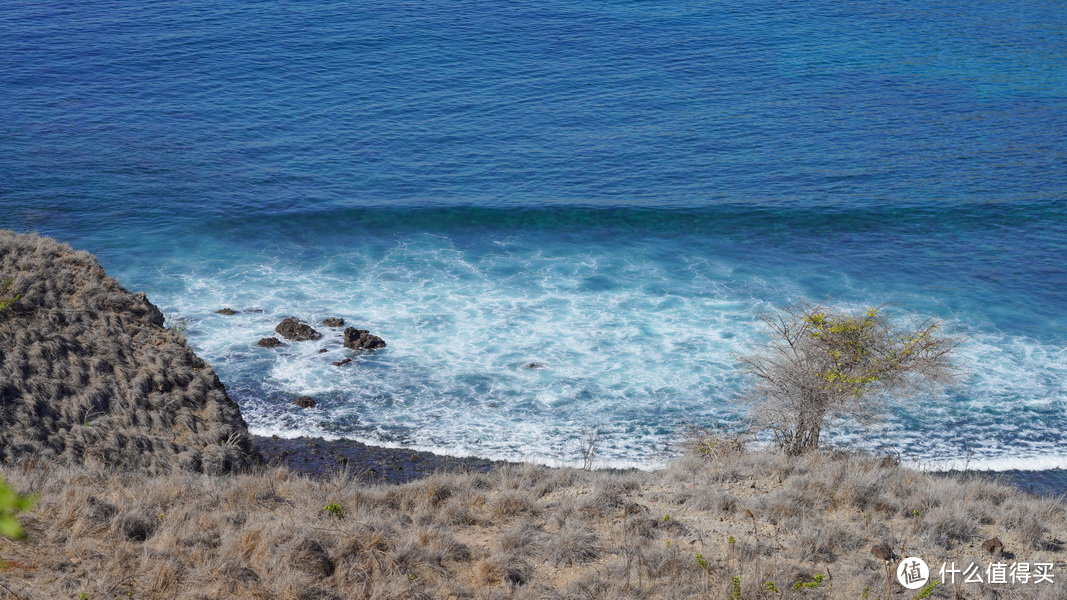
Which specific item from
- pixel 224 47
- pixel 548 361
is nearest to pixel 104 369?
pixel 548 361

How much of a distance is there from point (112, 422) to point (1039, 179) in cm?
4065

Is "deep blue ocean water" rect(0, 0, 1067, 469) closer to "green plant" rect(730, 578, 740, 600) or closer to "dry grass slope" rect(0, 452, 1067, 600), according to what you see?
"dry grass slope" rect(0, 452, 1067, 600)

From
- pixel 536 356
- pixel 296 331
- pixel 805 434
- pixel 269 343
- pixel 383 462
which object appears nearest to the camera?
pixel 805 434

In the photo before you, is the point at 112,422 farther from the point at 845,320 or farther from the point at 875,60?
the point at 875,60

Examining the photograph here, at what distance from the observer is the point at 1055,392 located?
2620cm

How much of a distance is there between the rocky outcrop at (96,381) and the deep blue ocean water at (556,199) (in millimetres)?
6076

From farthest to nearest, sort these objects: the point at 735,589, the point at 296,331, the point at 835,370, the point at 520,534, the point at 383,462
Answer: the point at 296,331 → the point at 383,462 → the point at 835,370 → the point at 520,534 → the point at 735,589

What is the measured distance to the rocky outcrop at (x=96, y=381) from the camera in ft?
50.1

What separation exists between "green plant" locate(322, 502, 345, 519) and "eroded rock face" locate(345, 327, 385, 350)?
15.9 meters

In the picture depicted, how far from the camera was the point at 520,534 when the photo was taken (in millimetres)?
11922

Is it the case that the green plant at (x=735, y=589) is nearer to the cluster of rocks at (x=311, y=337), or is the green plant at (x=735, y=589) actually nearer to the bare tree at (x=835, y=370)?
the bare tree at (x=835, y=370)

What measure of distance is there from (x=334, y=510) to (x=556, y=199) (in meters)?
29.3

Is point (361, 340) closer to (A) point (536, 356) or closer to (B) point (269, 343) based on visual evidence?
(B) point (269, 343)

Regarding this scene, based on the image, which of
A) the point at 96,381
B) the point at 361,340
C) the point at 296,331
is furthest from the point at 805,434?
the point at 296,331
